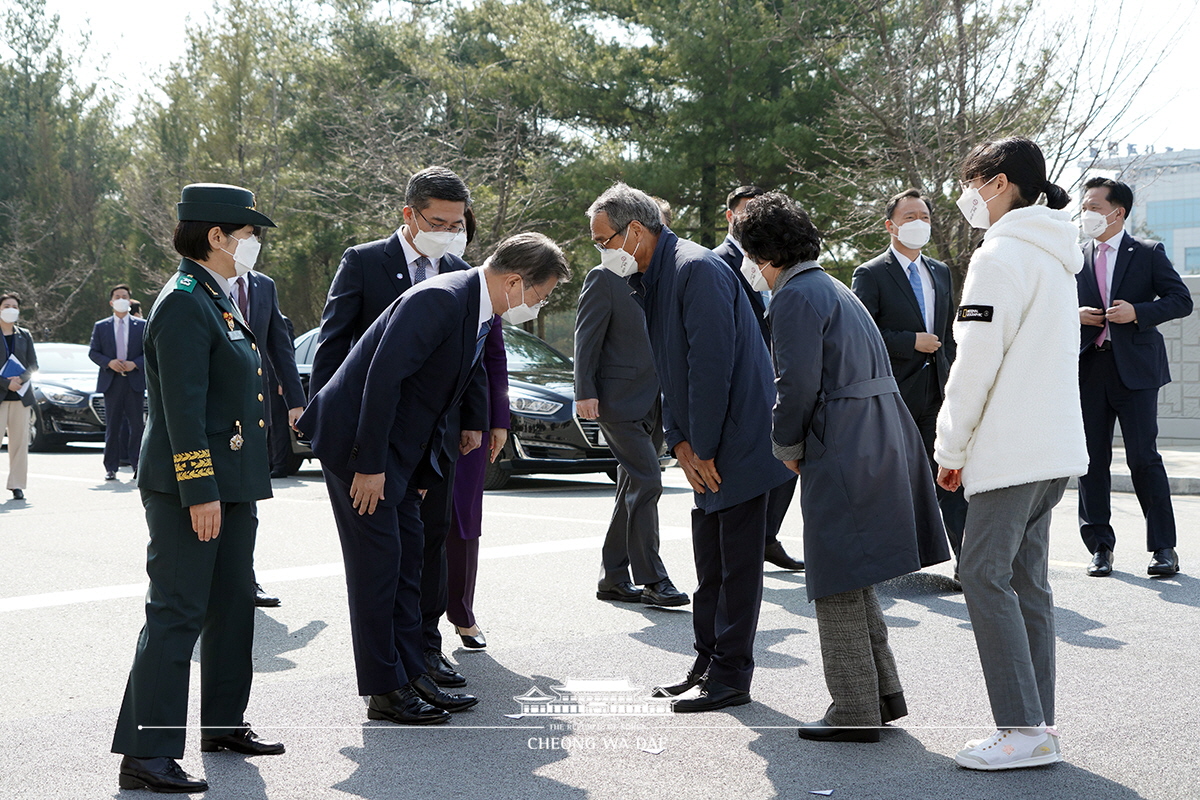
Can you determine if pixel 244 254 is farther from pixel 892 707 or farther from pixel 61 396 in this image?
pixel 61 396

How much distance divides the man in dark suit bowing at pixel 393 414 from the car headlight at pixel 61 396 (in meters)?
14.4

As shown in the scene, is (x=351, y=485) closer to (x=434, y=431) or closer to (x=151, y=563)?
(x=434, y=431)

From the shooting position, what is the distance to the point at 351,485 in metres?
4.25

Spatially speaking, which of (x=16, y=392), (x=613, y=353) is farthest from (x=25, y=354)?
(x=613, y=353)

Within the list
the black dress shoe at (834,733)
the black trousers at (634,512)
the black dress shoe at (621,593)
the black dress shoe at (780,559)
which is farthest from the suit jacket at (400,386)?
the black dress shoe at (780,559)

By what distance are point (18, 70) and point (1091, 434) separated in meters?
41.4

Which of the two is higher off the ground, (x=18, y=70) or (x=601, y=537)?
(x=18, y=70)

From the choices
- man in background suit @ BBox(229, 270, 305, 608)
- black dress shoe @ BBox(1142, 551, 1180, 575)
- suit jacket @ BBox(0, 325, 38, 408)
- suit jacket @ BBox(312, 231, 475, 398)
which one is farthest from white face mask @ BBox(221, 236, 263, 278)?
suit jacket @ BBox(0, 325, 38, 408)

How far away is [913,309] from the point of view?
666 centimetres

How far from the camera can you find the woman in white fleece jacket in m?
3.69

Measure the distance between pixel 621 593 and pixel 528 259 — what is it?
267cm

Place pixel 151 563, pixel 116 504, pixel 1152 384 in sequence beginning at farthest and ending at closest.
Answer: pixel 116 504 → pixel 1152 384 → pixel 151 563

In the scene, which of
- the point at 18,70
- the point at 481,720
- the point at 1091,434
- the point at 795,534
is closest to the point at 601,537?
the point at 795,534

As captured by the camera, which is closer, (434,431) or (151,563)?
(151,563)
